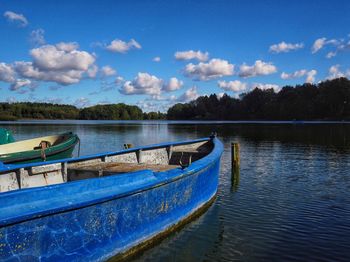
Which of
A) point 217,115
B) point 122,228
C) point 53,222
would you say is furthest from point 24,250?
point 217,115

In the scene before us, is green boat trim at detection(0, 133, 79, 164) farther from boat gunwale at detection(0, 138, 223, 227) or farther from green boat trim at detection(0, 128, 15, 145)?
boat gunwale at detection(0, 138, 223, 227)

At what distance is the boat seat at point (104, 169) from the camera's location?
10.2 metres

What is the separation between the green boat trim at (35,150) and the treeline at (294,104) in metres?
132

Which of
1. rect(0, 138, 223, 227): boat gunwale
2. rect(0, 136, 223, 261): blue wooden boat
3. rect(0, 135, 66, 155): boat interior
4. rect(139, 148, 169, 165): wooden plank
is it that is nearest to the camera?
rect(0, 138, 223, 227): boat gunwale

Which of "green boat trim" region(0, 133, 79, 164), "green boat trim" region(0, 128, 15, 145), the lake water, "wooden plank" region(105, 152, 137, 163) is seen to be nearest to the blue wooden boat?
the lake water

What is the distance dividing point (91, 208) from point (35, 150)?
39.8 feet

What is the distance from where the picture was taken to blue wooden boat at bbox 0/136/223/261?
537cm

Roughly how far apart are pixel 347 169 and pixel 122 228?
16.9 metres

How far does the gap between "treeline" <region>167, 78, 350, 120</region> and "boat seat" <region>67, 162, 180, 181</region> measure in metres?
138

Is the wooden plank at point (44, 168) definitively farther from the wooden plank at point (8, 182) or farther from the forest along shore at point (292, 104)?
the forest along shore at point (292, 104)

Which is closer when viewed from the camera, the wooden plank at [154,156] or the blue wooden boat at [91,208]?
the blue wooden boat at [91,208]

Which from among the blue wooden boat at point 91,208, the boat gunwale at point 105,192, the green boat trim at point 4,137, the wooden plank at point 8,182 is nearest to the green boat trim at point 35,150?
the green boat trim at point 4,137

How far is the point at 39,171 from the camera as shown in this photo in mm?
10031

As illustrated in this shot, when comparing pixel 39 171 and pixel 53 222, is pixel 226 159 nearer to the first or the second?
pixel 39 171
